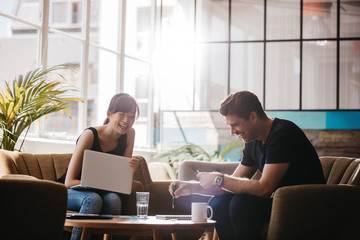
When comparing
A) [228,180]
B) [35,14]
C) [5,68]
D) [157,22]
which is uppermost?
[157,22]

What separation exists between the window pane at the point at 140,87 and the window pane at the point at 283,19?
244 cm

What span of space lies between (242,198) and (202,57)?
7.70m

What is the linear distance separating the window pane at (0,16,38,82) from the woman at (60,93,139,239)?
2666mm

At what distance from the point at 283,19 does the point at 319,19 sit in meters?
0.64

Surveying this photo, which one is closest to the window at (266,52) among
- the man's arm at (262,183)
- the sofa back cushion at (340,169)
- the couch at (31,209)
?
the sofa back cushion at (340,169)

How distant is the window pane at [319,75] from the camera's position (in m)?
9.67

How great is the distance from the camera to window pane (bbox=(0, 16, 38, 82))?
5.91 metres

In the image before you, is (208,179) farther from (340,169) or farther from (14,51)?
(14,51)

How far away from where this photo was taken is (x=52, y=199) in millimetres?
2262

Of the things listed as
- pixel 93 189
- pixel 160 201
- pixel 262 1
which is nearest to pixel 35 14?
pixel 160 201

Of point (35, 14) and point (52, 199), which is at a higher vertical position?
point (35, 14)

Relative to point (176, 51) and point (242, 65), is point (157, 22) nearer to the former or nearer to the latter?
point (176, 51)

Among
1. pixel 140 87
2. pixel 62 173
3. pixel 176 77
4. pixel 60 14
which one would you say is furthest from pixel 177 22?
pixel 60 14

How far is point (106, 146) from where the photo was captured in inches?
143
